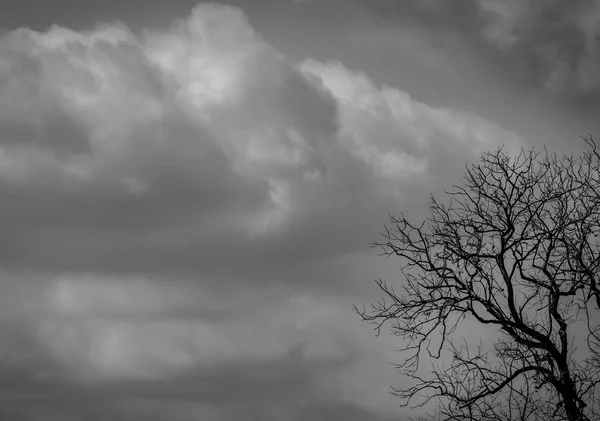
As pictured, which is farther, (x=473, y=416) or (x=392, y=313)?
(x=392, y=313)

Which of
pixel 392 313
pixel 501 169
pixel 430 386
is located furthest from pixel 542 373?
pixel 501 169

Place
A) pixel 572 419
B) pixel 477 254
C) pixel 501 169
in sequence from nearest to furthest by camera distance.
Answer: pixel 572 419 → pixel 477 254 → pixel 501 169

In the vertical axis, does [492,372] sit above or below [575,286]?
below

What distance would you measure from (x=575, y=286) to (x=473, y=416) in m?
2.46

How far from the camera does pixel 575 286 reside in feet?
37.7

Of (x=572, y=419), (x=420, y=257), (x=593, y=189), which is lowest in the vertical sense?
(x=572, y=419)

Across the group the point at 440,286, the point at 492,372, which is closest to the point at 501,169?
the point at 440,286

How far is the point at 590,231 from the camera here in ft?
38.0

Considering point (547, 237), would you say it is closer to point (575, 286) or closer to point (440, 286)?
point (575, 286)

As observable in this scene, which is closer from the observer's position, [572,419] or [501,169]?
[572,419]

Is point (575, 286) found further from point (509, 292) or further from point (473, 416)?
point (473, 416)

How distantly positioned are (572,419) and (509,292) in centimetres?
198

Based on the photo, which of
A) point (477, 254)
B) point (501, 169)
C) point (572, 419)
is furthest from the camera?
point (501, 169)

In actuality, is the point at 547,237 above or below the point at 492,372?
above
